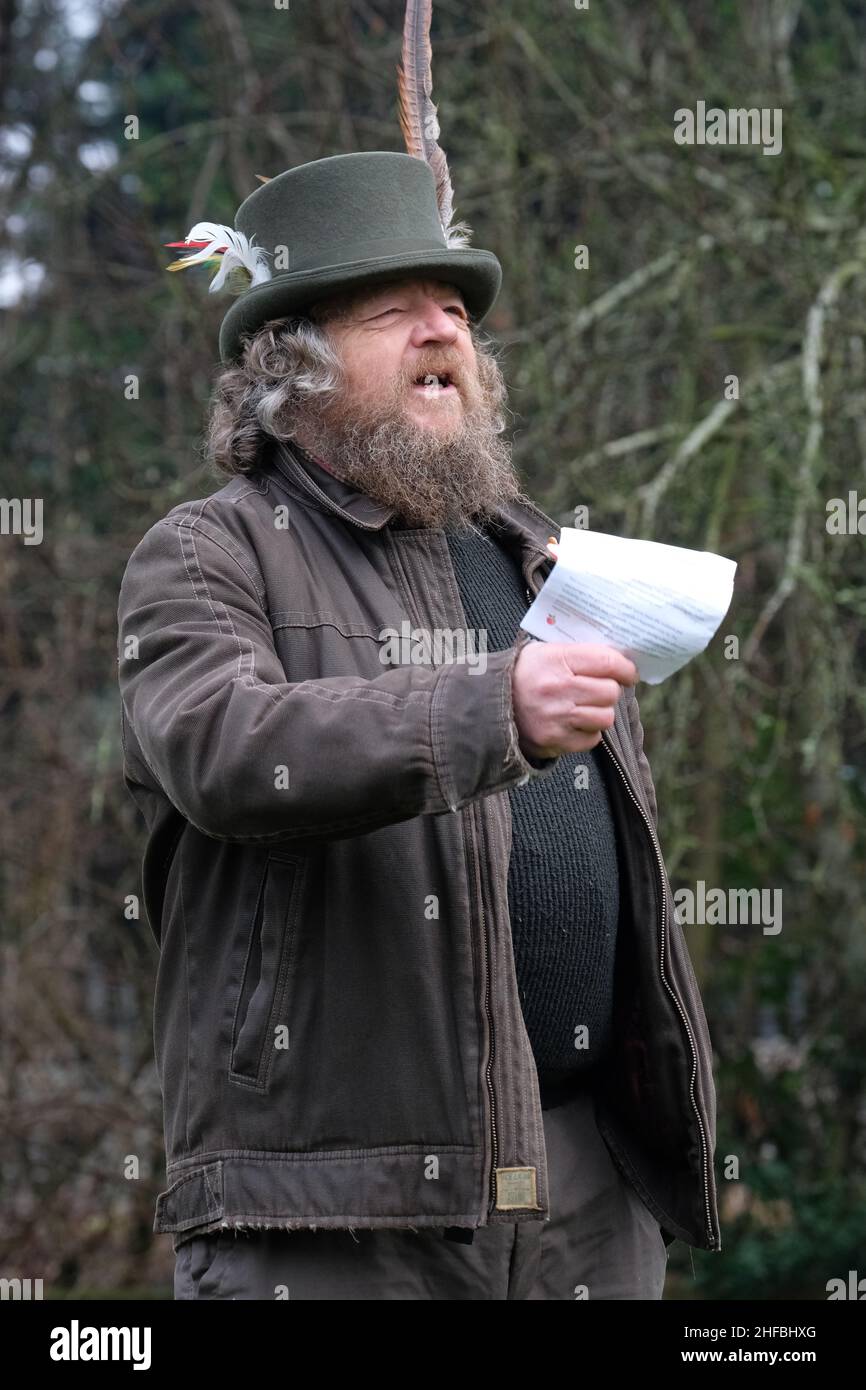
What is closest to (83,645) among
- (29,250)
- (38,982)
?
(38,982)

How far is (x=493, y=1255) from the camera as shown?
2.19 metres

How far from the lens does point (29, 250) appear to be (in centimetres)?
667

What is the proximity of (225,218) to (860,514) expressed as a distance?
117 inches

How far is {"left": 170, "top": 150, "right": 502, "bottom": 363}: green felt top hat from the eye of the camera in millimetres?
2496

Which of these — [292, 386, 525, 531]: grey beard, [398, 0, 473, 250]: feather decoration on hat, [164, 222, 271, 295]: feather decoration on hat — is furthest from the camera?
[398, 0, 473, 250]: feather decoration on hat

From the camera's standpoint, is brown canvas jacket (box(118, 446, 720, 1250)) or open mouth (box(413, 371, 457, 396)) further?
open mouth (box(413, 371, 457, 396))

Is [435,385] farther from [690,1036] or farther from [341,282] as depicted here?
[690,1036]

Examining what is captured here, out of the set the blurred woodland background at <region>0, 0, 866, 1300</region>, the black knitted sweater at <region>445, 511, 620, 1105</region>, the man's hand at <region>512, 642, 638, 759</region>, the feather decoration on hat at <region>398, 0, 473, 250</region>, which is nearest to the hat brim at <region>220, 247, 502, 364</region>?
the feather decoration on hat at <region>398, 0, 473, 250</region>

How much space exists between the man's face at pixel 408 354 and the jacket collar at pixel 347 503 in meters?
0.13

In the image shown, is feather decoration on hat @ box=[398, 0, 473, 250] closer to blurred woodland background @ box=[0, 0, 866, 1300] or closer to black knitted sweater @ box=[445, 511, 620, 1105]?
black knitted sweater @ box=[445, 511, 620, 1105]

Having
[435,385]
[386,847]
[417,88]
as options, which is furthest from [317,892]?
[417,88]

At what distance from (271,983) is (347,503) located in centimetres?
71

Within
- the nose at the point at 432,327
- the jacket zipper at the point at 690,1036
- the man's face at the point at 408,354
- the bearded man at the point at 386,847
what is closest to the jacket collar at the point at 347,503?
the bearded man at the point at 386,847
